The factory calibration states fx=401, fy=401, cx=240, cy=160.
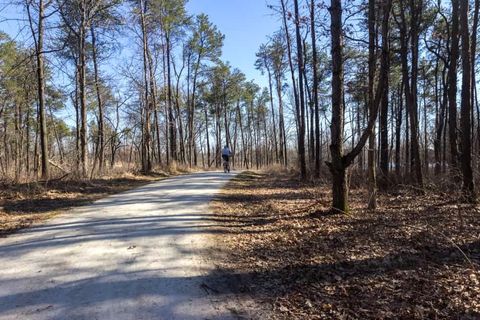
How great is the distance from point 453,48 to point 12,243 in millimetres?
14444

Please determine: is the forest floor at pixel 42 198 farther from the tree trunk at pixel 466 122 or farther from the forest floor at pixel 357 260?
the tree trunk at pixel 466 122

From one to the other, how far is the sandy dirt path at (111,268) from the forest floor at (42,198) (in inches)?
26.8

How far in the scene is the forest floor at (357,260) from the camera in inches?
177

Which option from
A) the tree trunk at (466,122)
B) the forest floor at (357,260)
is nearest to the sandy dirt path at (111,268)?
the forest floor at (357,260)

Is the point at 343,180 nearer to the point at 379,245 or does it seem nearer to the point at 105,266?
the point at 379,245

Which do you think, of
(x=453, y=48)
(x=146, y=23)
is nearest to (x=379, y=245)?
(x=453, y=48)

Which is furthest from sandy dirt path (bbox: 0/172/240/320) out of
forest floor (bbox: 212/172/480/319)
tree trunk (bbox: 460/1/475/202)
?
tree trunk (bbox: 460/1/475/202)

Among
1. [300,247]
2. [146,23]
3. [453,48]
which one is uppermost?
[146,23]

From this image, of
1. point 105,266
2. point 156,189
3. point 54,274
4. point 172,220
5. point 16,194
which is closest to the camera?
point 54,274

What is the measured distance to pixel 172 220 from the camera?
28.0ft

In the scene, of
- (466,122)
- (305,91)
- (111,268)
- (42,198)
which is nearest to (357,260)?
(111,268)

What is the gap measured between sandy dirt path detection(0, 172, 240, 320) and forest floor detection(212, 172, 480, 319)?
0.65 metres

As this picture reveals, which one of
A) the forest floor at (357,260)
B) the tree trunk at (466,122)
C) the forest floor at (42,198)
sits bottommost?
the forest floor at (357,260)

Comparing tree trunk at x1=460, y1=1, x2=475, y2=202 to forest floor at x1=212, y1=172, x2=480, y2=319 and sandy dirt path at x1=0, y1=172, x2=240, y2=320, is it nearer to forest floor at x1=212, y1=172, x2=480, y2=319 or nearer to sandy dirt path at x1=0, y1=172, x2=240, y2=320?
forest floor at x1=212, y1=172, x2=480, y2=319
